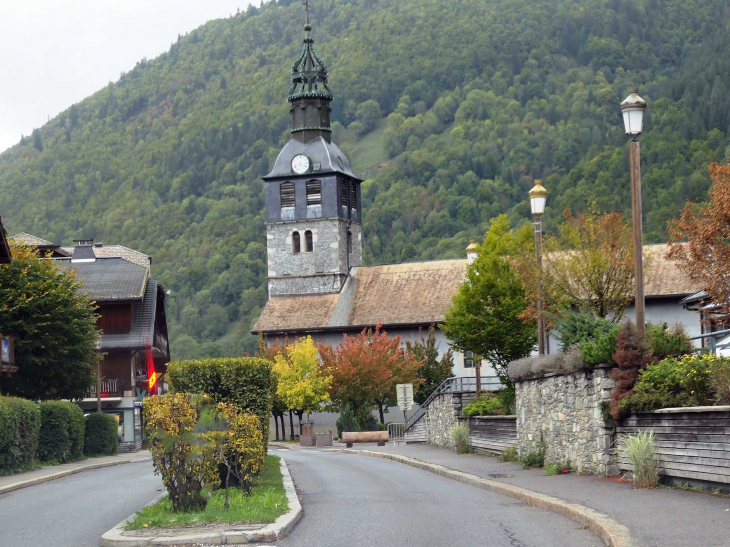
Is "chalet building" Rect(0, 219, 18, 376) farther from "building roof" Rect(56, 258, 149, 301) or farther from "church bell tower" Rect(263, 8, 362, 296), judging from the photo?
"church bell tower" Rect(263, 8, 362, 296)

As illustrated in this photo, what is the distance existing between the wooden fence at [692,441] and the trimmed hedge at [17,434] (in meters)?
16.6

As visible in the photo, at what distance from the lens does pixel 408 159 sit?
586ft

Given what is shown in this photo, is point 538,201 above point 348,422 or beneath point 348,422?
above

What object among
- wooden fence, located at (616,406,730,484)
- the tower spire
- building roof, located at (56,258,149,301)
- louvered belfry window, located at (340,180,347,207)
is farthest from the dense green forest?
wooden fence, located at (616,406,730,484)

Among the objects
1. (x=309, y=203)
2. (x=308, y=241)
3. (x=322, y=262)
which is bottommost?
(x=322, y=262)

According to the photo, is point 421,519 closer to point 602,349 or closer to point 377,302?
point 602,349

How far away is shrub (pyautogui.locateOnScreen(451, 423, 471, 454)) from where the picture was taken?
101 feet

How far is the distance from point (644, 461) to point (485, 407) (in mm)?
14781

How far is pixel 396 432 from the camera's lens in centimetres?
4838

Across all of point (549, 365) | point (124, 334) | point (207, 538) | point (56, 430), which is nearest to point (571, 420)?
point (549, 365)

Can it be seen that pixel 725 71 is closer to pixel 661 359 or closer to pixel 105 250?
pixel 105 250

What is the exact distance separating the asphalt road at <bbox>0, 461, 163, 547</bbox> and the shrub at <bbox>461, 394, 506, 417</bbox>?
32.6 ft

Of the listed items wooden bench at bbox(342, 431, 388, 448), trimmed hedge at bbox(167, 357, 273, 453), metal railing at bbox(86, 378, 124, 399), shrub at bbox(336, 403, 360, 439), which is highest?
trimmed hedge at bbox(167, 357, 273, 453)

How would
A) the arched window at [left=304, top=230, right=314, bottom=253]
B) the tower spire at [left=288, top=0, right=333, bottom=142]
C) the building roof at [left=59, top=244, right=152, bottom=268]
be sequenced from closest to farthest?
the building roof at [left=59, top=244, right=152, bottom=268], the arched window at [left=304, top=230, right=314, bottom=253], the tower spire at [left=288, top=0, right=333, bottom=142]
